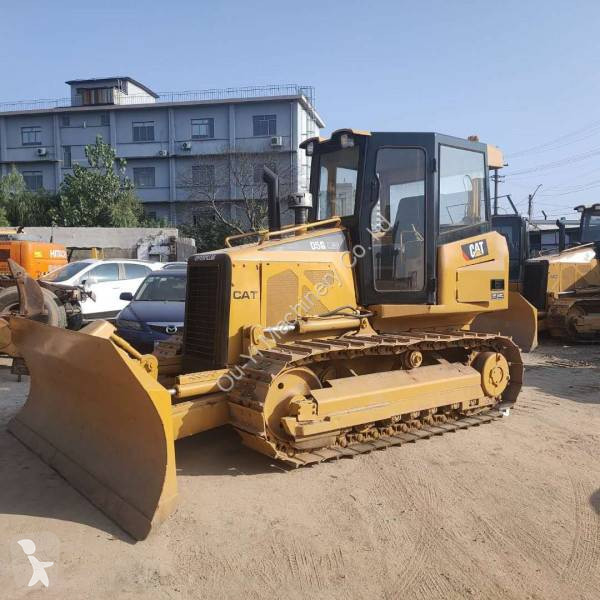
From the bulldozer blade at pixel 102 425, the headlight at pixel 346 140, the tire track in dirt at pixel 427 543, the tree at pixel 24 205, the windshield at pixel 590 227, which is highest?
the tree at pixel 24 205

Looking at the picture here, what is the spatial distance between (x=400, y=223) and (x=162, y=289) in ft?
17.1

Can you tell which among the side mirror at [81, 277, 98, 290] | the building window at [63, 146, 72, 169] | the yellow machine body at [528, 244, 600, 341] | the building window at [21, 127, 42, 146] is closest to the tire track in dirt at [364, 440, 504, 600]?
the yellow machine body at [528, 244, 600, 341]

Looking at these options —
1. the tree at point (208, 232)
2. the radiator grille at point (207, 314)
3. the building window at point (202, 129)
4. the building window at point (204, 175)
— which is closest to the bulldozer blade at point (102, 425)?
the radiator grille at point (207, 314)

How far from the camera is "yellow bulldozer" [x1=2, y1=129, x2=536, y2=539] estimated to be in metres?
4.47

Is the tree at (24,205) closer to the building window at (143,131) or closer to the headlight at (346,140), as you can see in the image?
the building window at (143,131)

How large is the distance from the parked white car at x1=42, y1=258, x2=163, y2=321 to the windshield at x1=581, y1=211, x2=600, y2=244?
34.1ft

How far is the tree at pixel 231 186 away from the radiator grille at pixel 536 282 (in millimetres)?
20947

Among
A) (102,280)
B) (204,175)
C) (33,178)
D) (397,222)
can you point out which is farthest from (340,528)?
(33,178)

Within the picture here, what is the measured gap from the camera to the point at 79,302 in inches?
410

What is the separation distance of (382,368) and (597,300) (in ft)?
27.2

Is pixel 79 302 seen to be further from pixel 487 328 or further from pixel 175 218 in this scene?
pixel 175 218

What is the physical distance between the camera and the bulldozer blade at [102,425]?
12.6ft

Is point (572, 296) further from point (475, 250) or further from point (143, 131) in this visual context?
point (143, 131)

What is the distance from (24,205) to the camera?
32.9 metres
